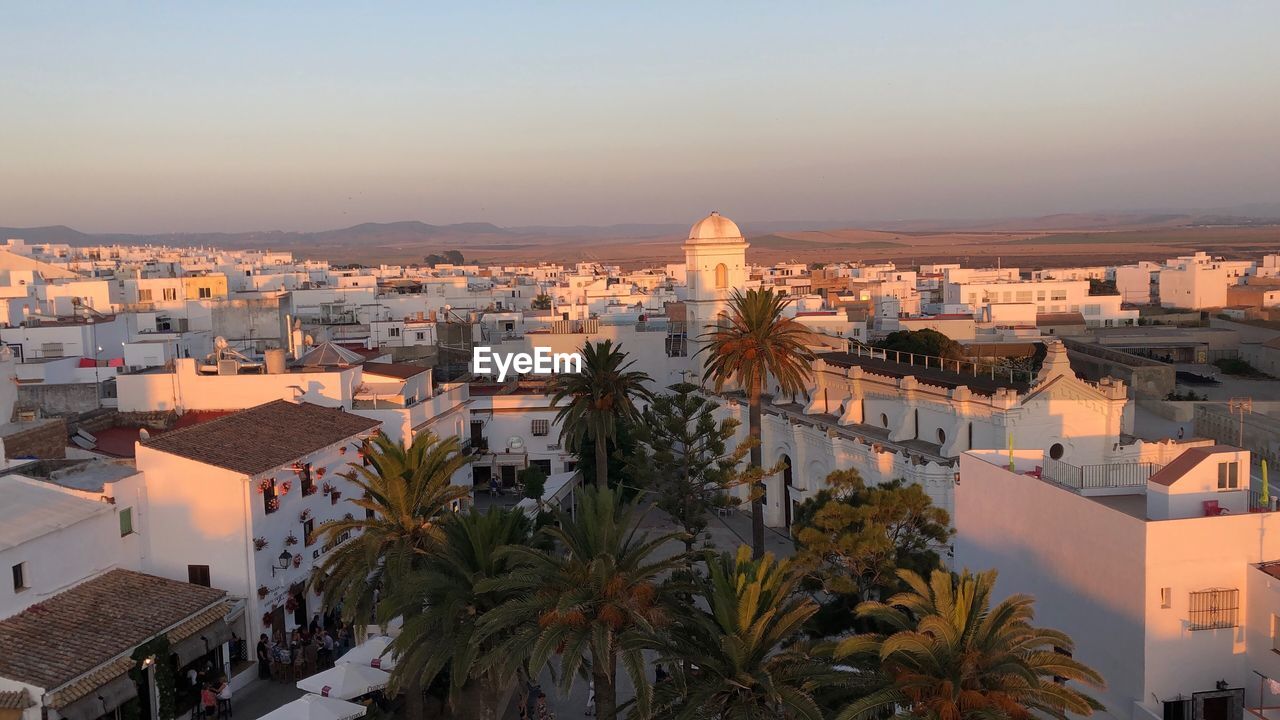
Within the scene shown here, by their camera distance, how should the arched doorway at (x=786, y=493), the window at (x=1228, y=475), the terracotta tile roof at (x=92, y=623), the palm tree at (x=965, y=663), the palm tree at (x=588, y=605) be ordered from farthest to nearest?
the arched doorway at (x=786, y=493) → the terracotta tile roof at (x=92, y=623) → the window at (x=1228, y=475) → the palm tree at (x=588, y=605) → the palm tree at (x=965, y=663)

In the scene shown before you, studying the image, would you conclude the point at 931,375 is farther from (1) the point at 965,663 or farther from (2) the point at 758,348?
(1) the point at 965,663

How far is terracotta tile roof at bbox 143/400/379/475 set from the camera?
84.2 ft

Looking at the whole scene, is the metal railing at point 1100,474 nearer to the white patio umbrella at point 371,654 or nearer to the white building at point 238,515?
the white patio umbrella at point 371,654

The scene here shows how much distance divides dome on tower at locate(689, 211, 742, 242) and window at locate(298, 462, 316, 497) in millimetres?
23697

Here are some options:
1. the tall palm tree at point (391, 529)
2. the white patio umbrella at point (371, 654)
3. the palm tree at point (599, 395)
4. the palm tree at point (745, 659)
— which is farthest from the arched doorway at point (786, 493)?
the palm tree at point (745, 659)

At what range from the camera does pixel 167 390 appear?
3459 cm

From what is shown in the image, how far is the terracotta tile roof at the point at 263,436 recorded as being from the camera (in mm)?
25672

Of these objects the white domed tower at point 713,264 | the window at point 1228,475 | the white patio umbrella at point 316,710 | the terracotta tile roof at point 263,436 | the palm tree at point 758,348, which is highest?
the white domed tower at point 713,264

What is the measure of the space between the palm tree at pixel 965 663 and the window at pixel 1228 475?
19.1ft

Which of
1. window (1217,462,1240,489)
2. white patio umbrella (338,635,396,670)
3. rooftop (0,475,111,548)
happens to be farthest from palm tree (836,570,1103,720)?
rooftop (0,475,111,548)

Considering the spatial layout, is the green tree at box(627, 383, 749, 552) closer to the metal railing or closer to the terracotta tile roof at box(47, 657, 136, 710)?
the metal railing

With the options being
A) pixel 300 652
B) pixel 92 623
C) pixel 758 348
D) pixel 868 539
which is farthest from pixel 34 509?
pixel 758 348

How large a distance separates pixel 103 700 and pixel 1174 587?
59.6ft

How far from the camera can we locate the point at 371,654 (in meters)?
22.8
